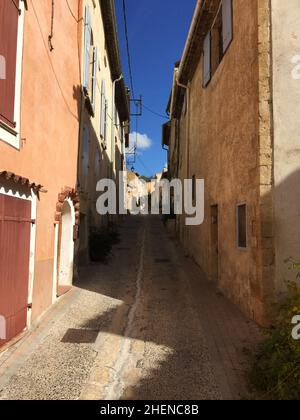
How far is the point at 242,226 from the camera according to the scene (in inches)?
283

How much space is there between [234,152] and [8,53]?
177 inches

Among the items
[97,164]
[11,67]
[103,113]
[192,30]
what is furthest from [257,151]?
[103,113]

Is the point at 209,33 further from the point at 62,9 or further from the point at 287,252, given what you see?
the point at 287,252

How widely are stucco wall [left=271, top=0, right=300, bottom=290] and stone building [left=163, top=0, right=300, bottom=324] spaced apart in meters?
0.02

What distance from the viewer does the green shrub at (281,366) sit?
3.57 meters

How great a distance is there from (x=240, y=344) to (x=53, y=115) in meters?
5.36

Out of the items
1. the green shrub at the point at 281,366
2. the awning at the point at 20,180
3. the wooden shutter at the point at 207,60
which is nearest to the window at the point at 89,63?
the wooden shutter at the point at 207,60

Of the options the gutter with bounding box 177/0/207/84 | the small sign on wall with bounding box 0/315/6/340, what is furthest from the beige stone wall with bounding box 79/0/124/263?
the small sign on wall with bounding box 0/315/6/340

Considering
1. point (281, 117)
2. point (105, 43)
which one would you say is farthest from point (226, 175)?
point (105, 43)

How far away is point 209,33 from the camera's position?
10164 mm

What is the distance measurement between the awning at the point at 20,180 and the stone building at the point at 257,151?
3.62 meters

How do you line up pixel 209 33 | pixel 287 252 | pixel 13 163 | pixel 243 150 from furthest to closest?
pixel 209 33 < pixel 243 150 < pixel 287 252 < pixel 13 163

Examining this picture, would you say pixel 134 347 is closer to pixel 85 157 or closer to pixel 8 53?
pixel 8 53

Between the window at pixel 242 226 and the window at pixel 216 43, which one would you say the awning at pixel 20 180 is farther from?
the window at pixel 216 43
